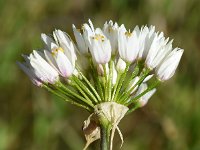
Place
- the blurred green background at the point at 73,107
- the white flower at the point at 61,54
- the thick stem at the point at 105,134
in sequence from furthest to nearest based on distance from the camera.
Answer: the blurred green background at the point at 73,107
the white flower at the point at 61,54
the thick stem at the point at 105,134

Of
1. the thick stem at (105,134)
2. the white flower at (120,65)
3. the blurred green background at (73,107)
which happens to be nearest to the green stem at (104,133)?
the thick stem at (105,134)

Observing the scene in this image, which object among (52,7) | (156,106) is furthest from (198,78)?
(52,7)

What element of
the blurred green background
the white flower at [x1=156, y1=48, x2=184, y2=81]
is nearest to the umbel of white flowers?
the white flower at [x1=156, y1=48, x2=184, y2=81]

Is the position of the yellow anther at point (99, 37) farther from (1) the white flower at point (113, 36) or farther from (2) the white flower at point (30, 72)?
(2) the white flower at point (30, 72)

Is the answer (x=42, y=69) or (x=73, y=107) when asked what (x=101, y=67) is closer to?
(x=42, y=69)

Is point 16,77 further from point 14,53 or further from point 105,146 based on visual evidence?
point 105,146

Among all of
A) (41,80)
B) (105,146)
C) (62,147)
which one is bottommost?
(105,146)
